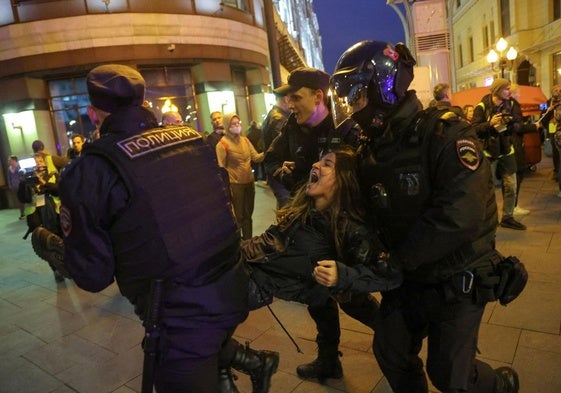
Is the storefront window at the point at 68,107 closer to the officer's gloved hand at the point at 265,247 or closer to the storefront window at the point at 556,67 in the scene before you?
the officer's gloved hand at the point at 265,247

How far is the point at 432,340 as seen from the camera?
6.59 feet

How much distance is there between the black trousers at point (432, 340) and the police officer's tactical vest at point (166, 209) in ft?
2.99

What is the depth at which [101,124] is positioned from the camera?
1959mm

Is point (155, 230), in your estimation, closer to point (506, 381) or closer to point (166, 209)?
point (166, 209)

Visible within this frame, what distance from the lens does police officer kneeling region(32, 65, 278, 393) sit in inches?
67.0

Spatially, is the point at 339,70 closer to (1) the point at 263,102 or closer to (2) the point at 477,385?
(2) the point at 477,385

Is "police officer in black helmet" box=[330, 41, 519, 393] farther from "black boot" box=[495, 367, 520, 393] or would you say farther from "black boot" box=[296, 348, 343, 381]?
"black boot" box=[296, 348, 343, 381]

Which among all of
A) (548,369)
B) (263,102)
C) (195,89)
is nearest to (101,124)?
(548,369)

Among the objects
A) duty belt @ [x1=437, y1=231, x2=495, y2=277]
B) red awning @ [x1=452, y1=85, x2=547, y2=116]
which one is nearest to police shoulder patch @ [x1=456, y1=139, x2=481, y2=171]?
duty belt @ [x1=437, y1=231, x2=495, y2=277]

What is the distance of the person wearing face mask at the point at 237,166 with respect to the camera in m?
5.85

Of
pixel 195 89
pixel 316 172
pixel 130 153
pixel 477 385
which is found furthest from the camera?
pixel 195 89

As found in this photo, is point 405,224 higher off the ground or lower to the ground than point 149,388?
higher

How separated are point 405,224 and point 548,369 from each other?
5.64ft

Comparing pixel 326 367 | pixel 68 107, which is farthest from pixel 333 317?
pixel 68 107
